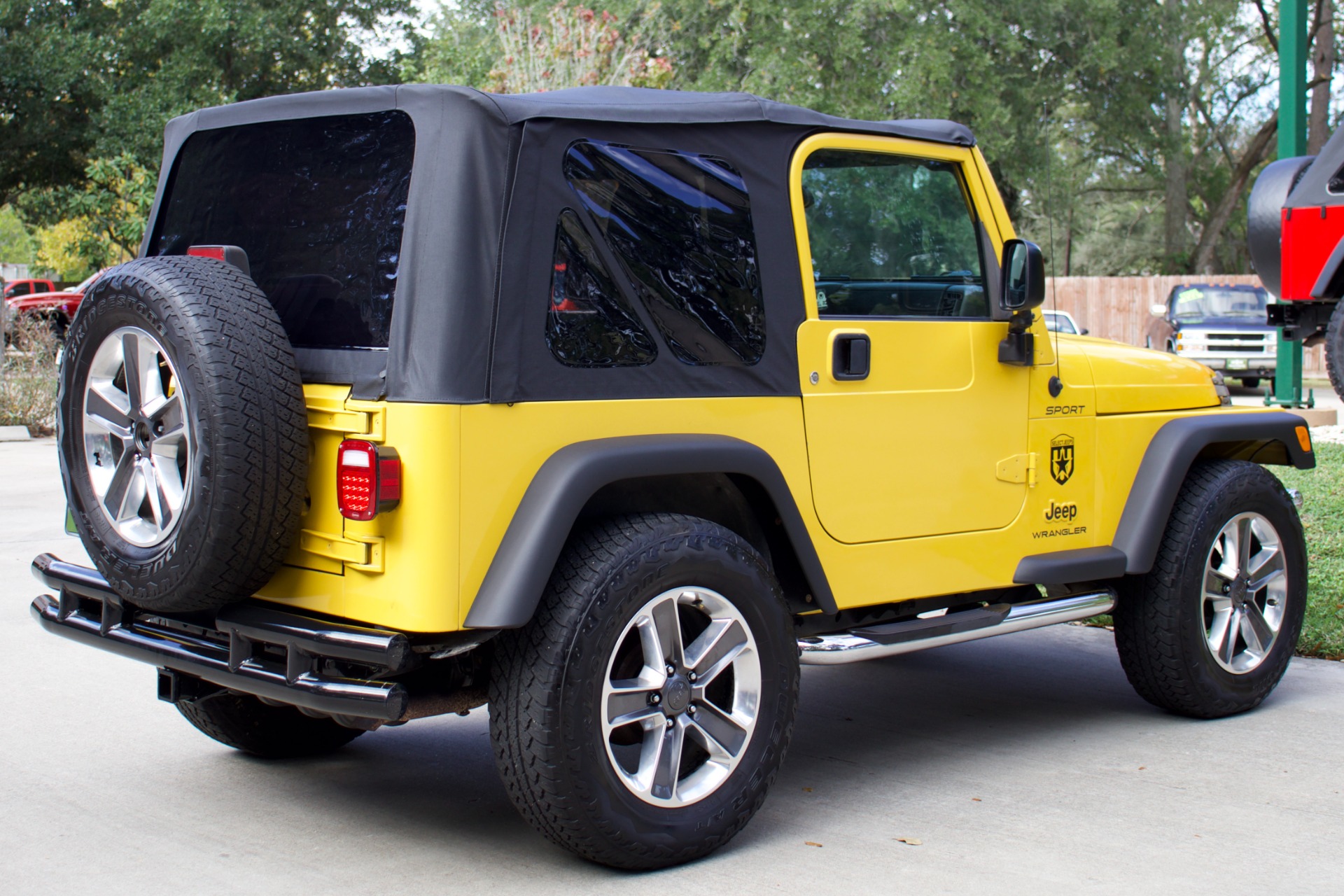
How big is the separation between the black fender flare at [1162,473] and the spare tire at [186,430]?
10.1 ft

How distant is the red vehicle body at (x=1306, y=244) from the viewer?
10211mm

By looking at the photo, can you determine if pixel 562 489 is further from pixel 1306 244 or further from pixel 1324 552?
pixel 1306 244

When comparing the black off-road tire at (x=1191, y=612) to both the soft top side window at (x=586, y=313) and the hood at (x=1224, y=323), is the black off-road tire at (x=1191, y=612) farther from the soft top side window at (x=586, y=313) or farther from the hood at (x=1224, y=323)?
the hood at (x=1224, y=323)

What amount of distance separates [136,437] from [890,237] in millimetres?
2450

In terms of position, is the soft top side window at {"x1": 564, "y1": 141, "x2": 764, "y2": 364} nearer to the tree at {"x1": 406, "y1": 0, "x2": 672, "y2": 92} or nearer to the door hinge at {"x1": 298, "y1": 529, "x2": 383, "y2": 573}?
the door hinge at {"x1": 298, "y1": 529, "x2": 383, "y2": 573}

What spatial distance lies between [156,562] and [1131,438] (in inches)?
137

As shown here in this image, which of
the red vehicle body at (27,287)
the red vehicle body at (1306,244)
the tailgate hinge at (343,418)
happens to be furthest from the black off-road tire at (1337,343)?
the red vehicle body at (27,287)

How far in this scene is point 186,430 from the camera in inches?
141

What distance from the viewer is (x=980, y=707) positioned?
18.8ft

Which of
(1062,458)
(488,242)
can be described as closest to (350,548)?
(488,242)

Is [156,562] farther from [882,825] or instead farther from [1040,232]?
[1040,232]

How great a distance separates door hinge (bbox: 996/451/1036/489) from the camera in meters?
4.83

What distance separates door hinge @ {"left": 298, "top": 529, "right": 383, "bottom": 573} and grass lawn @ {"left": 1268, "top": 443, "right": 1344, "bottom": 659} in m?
4.35

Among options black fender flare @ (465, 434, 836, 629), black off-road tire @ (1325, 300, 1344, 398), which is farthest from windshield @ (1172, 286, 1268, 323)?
black fender flare @ (465, 434, 836, 629)
